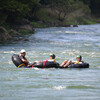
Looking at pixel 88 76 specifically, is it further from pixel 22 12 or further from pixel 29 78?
pixel 22 12

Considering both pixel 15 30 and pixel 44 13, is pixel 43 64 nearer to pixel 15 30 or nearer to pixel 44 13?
pixel 15 30

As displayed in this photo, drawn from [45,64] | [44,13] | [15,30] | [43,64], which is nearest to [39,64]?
[43,64]

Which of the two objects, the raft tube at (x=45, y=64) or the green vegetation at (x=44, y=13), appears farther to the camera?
the green vegetation at (x=44, y=13)

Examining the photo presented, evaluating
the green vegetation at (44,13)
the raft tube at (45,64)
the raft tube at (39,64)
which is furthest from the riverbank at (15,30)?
the raft tube at (45,64)

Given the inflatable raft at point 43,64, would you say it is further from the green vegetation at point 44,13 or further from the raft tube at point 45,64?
the green vegetation at point 44,13

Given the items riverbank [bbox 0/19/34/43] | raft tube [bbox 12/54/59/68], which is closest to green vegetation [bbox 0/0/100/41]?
riverbank [bbox 0/19/34/43]

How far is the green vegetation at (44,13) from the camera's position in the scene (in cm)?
6562

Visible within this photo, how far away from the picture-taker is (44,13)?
102938 millimetres

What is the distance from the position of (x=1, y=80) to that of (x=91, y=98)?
21.9 ft

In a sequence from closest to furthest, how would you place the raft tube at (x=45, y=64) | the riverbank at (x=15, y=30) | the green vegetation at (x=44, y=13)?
the raft tube at (x=45, y=64)
the riverbank at (x=15, y=30)
the green vegetation at (x=44, y=13)

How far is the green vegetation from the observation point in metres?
65.6

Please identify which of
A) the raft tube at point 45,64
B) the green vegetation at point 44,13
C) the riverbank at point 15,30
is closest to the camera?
the raft tube at point 45,64

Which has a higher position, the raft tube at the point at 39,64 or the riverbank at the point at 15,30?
the raft tube at the point at 39,64

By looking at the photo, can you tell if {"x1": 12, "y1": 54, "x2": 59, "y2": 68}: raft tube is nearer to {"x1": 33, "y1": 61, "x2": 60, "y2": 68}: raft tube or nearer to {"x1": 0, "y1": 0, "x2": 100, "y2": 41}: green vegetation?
{"x1": 33, "y1": 61, "x2": 60, "y2": 68}: raft tube
